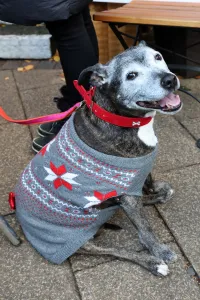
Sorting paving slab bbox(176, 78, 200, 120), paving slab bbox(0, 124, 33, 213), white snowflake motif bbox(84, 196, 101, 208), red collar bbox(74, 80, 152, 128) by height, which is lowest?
paving slab bbox(0, 124, 33, 213)

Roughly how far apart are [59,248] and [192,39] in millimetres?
3114

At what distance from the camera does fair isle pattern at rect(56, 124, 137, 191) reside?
7.26 feet

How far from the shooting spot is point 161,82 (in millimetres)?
2061

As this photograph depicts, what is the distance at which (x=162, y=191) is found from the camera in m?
2.87

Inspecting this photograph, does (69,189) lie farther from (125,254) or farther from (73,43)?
(73,43)

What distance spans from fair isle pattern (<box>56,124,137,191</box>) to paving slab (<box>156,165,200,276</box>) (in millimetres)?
649

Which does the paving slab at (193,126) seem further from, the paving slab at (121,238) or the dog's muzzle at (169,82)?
the dog's muzzle at (169,82)

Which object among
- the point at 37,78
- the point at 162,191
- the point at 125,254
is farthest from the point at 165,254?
the point at 37,78

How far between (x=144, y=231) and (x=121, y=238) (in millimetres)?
270

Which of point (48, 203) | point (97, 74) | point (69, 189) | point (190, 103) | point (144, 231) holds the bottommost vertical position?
point (190, 103)

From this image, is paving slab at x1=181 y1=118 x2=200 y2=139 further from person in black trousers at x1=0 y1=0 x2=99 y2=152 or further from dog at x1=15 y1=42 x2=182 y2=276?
dog at x1=15 y1=42 x2=182 y2=276

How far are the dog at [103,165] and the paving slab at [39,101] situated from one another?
5.44 ft

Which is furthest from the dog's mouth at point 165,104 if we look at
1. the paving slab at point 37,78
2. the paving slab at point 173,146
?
the paving slab at point 37,78

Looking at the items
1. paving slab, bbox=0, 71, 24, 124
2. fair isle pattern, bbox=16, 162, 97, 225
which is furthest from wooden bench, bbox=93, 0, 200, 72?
fair isle pattern, bbox=16, 162, 97, 225
